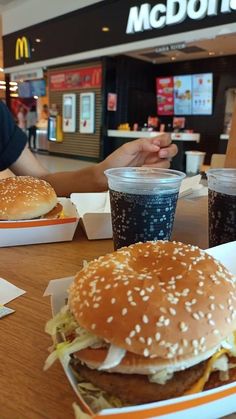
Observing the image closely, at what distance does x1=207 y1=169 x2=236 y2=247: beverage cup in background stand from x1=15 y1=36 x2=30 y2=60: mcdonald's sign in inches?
348

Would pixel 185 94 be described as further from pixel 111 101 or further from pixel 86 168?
pixel 86 168

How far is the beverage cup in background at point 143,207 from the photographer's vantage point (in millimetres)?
771

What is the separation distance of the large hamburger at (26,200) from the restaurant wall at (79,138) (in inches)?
253

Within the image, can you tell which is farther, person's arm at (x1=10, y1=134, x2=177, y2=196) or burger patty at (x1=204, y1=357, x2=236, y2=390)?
person's arm at (x1=10, y1=134, x2=177, y2=196)

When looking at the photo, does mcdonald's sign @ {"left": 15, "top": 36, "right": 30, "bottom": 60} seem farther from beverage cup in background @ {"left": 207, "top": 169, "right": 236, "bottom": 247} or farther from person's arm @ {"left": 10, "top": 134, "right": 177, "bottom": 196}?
beverage cup in background @ {"left": 207, "top": 169, "right": 236, "bottom": 247}

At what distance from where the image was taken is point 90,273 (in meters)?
0.51

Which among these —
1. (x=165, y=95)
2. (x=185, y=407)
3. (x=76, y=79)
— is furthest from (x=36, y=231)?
(x=165, y=95)

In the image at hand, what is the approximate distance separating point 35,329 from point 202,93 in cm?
782

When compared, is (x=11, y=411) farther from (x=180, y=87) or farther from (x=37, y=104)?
(x=37, y=104)

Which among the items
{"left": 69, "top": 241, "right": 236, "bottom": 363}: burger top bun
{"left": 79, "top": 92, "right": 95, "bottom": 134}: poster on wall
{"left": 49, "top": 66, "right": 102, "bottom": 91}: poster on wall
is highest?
{"left": 49, "top": 66, "right": 102, "bottom": 91}: poster on wall

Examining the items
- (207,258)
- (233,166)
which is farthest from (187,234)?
(207,258)

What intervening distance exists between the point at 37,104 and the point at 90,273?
32.3 feet

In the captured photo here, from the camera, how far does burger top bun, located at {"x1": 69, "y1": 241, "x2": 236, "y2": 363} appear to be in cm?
41

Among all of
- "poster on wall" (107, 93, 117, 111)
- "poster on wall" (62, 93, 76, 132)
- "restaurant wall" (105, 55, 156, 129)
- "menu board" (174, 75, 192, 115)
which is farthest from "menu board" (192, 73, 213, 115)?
"poster on wall" (62, 93, 76, 132)
